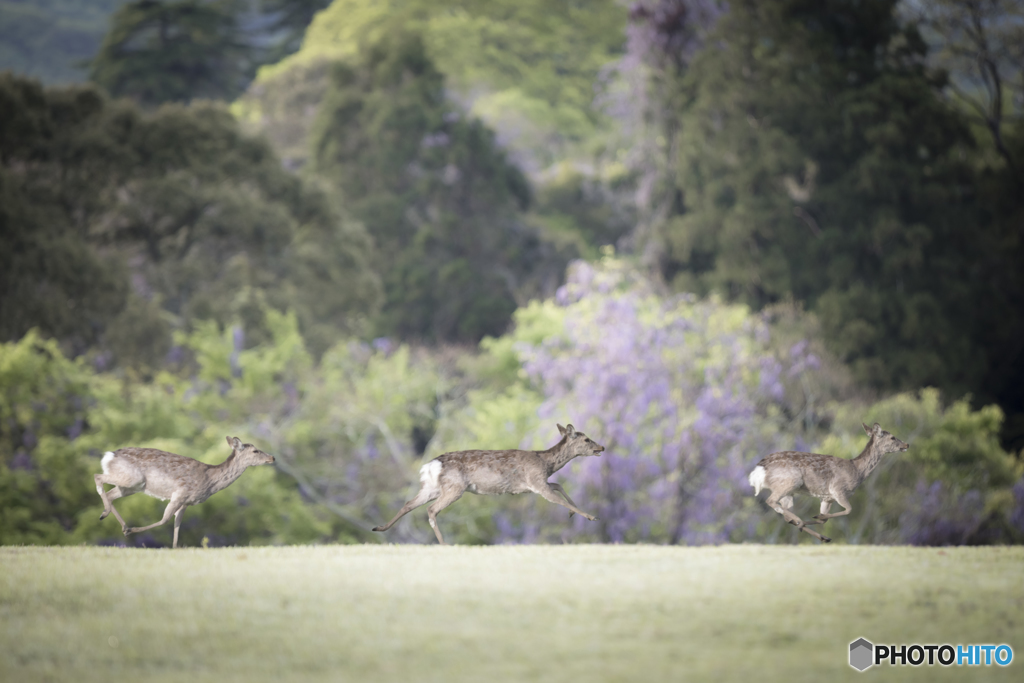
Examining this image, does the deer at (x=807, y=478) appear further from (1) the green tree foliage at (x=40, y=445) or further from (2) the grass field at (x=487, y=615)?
(1) the green tree foliage at (x=40, y=445)

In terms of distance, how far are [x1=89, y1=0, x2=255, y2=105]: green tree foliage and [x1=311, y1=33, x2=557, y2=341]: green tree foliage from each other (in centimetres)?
1272

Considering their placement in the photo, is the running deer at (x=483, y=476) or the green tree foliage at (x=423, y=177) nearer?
the running deer at (x=483, y=476)

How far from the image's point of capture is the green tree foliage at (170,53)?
174 feet

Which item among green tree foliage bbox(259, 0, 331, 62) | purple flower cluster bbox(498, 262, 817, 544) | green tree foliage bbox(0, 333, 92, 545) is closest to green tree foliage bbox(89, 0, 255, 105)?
green tree foliage bbox(259, 0, 331, 62)

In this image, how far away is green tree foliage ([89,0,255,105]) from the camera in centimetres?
5294

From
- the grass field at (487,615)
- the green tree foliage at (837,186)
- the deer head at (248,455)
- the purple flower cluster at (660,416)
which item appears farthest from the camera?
the green tree foliage at (837,186)

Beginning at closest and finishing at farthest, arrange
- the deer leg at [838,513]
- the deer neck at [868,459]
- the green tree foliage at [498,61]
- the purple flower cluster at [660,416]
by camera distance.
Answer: the deer leg at [838,513] → the deer neck at [868,459] → the purple flower cluster at [660,416] → the green tree foliage at [498,61]

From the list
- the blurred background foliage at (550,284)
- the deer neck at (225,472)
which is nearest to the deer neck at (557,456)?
the deer neck at (225,472)

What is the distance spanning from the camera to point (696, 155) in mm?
34375

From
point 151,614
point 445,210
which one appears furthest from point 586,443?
point 445,210

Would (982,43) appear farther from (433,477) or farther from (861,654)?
(861,654)

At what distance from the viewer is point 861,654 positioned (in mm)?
6996

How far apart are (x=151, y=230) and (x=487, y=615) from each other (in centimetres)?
2599

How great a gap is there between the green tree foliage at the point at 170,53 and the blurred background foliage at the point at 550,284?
259 mm
